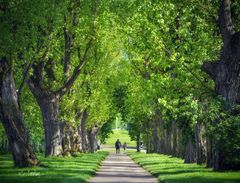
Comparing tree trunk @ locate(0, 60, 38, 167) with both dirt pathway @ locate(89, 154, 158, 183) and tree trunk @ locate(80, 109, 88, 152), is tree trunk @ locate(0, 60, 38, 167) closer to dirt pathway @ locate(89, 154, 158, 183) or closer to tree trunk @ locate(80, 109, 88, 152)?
dirt pathway @ locate(89, 154, 158, 183)

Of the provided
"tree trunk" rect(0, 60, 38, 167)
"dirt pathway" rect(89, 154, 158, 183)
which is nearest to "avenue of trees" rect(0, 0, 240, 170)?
"tree trunk" rect(0, 60, 38, 167)

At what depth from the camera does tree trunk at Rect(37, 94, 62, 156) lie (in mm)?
40463

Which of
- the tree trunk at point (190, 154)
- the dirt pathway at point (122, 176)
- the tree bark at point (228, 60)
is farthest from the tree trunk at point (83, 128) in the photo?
the tree bark at point (228, 60)

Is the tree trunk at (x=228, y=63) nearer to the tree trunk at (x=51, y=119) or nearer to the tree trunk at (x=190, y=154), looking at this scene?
the tree trunk at (x=190, y=154)

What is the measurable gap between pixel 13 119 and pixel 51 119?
1230 cm

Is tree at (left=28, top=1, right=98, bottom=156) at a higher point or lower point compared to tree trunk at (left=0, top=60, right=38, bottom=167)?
higher

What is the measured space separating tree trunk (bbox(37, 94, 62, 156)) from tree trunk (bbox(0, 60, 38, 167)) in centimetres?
1146

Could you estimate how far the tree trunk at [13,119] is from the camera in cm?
2827

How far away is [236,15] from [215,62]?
3118 mm

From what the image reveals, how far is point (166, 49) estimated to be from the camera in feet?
105

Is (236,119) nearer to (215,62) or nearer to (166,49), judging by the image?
(215,62)

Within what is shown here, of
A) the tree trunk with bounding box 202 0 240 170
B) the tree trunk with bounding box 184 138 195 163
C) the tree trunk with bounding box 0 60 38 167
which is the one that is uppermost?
the tree trunk with bounding box 202 0 240 170

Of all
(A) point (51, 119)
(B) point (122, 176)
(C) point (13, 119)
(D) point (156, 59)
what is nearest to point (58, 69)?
(A) point (51, 119)

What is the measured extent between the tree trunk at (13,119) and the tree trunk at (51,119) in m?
11.5
